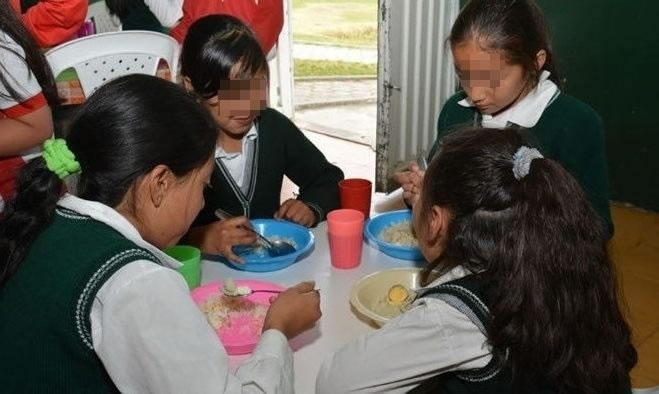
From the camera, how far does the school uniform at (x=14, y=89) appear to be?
167cm

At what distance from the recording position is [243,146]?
80.0 inches

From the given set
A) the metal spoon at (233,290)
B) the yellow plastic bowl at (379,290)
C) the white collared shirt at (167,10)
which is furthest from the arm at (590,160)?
the white collared shirt at (167,10)

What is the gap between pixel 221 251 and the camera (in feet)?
5.23

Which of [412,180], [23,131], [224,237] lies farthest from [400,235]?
[23,131]

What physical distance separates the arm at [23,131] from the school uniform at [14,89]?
14mm

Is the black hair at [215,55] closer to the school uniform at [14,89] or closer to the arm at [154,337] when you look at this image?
the school uniform at [14,89]

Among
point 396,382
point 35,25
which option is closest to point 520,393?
point 396,382

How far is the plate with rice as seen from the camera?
4.06ft

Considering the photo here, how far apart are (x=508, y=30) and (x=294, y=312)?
39.1 inches

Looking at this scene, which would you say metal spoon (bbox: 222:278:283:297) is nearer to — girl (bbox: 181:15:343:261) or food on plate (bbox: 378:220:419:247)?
girl (bbox: 181:15:343:261)

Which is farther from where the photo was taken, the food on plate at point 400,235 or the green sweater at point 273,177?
the green sweater at point 273,177

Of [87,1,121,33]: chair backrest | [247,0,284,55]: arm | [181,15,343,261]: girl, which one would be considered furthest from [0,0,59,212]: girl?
[87,1,121,33]: chair backrest

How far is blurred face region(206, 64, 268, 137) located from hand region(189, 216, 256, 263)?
349 millimetres

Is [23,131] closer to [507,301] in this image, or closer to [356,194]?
[356,194]
